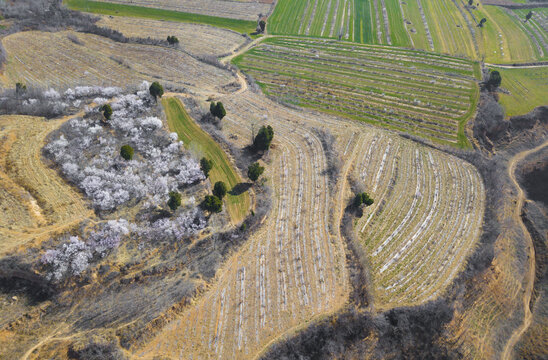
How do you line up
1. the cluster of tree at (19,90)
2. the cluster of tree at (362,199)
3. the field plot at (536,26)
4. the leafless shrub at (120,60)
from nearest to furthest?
the cluster of tree at (362,199), the cluster of tree at (19,90), the leafless shrub at (120,60), the field plot at (536,26)

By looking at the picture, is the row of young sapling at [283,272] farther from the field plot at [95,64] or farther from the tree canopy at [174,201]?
the field plot at [95,64]

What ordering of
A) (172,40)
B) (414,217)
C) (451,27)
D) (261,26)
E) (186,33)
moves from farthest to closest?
(451,27), (261,26), (186,33), (172,40), (414,217)

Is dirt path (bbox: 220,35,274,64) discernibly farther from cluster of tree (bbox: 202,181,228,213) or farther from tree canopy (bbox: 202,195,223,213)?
tree canopy (bbox: 202,195,223,213)

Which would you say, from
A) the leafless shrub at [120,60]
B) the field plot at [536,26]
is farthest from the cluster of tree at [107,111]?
the field plot at [536,26]

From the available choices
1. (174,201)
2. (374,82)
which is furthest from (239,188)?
(374,82)

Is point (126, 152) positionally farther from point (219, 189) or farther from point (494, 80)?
point (494, 80)

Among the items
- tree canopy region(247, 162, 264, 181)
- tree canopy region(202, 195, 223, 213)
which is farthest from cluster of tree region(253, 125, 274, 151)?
tree canopy region(202, 195, 223, 213)
